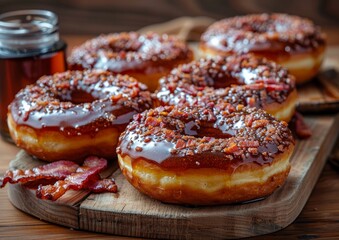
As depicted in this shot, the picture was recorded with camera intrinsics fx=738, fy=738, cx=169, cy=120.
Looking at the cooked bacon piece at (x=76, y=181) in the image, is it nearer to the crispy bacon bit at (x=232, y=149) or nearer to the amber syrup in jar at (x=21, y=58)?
the crispy bacon bit at (x=232, y=149)

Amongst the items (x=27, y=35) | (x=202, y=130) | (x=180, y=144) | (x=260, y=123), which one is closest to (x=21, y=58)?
(x=27, y=35)

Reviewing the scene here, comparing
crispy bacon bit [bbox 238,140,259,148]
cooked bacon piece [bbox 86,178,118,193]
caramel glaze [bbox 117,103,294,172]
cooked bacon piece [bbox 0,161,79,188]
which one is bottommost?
cooked bacon piece [bbox 0,161,79,188]

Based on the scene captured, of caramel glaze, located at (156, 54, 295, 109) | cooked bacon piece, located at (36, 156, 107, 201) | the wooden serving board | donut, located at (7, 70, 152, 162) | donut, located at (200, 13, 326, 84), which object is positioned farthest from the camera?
donut, located at (200, 13, 326, 84)

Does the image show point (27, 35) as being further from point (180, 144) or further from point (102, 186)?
point (180, 144)

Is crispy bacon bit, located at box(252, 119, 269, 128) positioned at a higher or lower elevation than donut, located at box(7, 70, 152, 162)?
higher

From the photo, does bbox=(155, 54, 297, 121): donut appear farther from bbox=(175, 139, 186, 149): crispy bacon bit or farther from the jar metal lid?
the jar metal lid

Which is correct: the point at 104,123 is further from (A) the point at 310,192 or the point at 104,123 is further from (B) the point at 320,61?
(B) the point at 320,61

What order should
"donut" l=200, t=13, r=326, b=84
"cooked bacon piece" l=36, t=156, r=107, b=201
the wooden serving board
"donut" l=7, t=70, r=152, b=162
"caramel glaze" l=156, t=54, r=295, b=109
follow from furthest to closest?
"donut" l=200, t=13, r=326, b=84, "caramel glaze" l=156, t=54, r=295, b=109, "donut" l=7, t=70, r=152, b=162, "cooked bacon piece" l=36, t=156, r=107, b=201, the wooden serving board

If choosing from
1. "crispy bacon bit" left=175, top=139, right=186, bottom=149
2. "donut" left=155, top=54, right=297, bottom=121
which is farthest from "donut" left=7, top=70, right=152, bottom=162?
"crispy bacon bit" left=175, top=139, right=186, bottom=149
